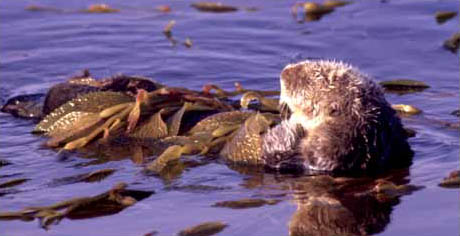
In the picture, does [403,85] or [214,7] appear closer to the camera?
[403,85]

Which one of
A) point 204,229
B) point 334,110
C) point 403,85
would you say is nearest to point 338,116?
point 334,110

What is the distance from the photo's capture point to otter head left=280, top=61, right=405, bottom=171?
5.82 metres

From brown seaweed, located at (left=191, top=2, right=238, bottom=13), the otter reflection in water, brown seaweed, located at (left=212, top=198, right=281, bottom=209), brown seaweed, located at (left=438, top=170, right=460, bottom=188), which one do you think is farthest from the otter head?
brown seaweed, located at (left=191, top=2, right=238, bottom=13)

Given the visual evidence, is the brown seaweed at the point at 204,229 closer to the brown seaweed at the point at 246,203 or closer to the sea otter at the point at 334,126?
the brown seaweed at the point at 246,203

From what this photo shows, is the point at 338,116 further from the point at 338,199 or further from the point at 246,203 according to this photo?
the point at 246,203

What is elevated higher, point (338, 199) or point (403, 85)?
point (403, 85)

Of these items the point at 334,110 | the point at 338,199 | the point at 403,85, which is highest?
the point at 334,110

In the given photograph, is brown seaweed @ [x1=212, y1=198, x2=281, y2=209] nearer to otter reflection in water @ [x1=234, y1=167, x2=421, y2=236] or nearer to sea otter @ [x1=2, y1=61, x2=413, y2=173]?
otter reflection in water @ [x1=234, y1=167, x2=421, y2=236]

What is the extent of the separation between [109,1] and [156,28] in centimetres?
97

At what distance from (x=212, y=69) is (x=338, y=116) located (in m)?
2.51

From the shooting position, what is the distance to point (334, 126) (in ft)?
19.2

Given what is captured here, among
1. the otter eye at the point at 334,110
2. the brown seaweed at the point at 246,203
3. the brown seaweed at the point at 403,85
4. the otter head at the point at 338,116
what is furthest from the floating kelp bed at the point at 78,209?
the brown seaweed at the point at 403,85

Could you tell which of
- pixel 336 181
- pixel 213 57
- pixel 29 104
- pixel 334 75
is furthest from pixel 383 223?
pixel 213 57

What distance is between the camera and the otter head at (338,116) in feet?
19.1
